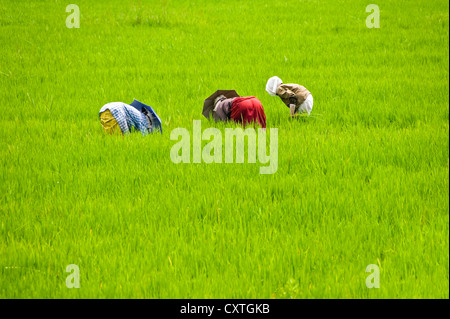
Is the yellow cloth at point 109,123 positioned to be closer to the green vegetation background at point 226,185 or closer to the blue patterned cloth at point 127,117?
the blue patterned cloth at point 127,117

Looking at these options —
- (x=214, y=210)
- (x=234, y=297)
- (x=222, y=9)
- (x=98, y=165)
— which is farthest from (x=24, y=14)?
(x=234, y=297)

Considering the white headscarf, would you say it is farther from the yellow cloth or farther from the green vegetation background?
the yellow cloth

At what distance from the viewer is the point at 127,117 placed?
4707mm

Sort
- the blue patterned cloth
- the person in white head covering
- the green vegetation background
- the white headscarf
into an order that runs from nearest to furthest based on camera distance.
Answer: the green vegetation background, the blue patterned cloth, the person in white head covering, the white headscarf

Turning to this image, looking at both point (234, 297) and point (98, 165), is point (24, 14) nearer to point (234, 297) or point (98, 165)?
point (98, 165)

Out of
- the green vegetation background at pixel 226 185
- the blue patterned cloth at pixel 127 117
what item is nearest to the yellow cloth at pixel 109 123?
the blue patterned cloth at pixel 127 117

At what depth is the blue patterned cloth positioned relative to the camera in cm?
456

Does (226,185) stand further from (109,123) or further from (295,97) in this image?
(295,97)

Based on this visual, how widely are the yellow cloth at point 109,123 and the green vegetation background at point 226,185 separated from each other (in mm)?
187

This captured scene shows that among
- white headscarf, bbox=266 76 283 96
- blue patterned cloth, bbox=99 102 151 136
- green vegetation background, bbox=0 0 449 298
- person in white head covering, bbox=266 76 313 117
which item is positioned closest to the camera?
green vegetation background, bbox=0 0 449 298

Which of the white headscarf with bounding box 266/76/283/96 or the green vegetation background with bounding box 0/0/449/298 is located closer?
the green vegetation background with bounding box 0/0/449/298

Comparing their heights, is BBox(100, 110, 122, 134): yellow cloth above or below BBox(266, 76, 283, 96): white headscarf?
below

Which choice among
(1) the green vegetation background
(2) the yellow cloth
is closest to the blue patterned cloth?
(2) the yellow cloth

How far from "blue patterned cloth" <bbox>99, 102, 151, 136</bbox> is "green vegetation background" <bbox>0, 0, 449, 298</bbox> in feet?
0.66
